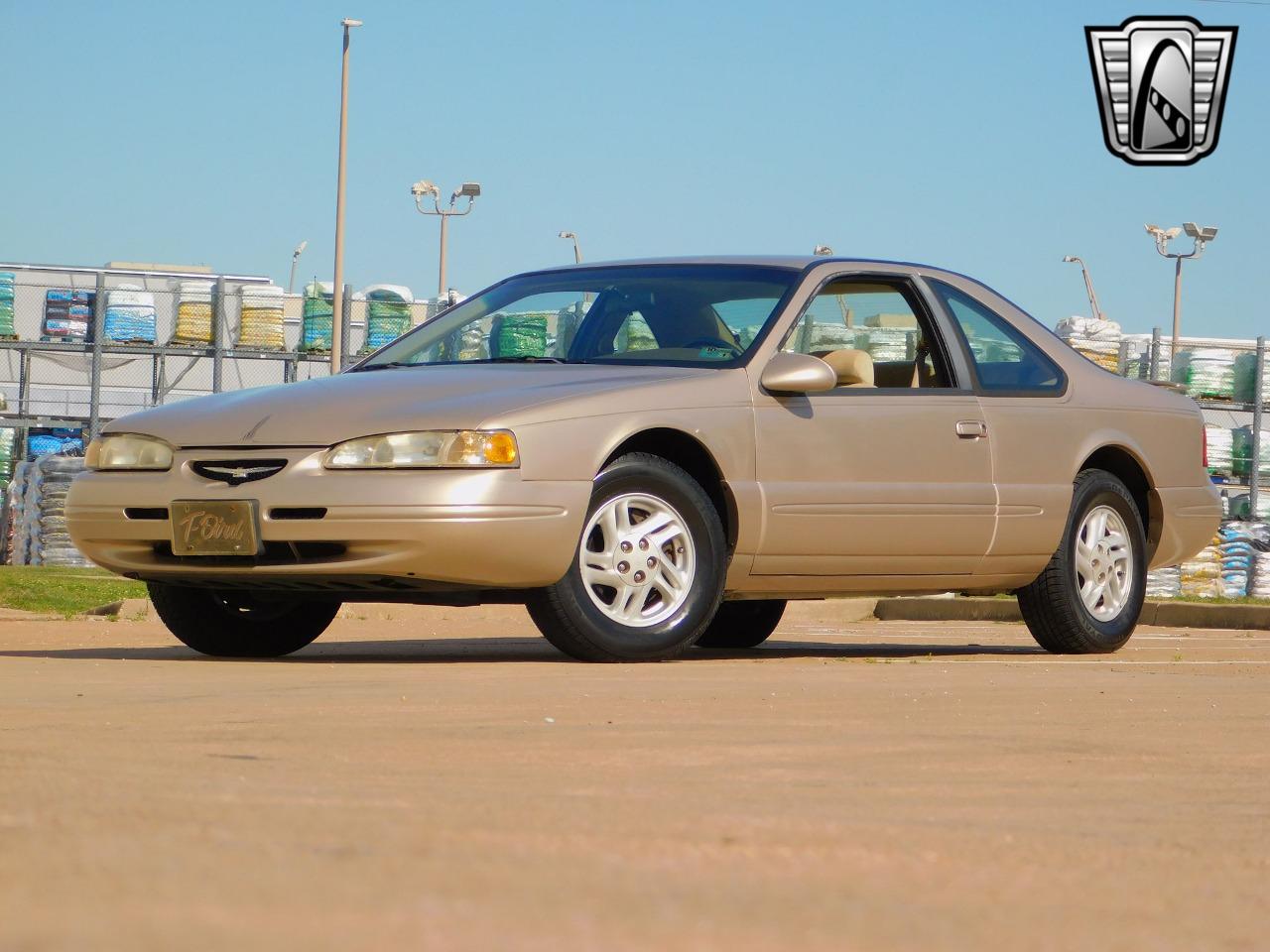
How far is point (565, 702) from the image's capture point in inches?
187

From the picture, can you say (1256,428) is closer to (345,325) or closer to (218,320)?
(345,325)

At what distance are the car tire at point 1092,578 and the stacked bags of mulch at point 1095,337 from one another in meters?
17.5

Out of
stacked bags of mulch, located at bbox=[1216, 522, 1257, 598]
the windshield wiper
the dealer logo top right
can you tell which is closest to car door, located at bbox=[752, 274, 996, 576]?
the windshield wiper

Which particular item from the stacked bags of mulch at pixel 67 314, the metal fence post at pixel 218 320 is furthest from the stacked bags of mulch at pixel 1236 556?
the stacked bags of mulch at pixel 67 314

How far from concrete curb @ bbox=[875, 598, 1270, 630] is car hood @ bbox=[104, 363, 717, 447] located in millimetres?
5650

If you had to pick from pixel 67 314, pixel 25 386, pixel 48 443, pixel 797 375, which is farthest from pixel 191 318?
pixel 797 375

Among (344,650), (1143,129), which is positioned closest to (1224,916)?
(344,650)

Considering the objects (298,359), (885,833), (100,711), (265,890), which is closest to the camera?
(265,890)

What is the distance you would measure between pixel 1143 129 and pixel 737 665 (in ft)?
40.6

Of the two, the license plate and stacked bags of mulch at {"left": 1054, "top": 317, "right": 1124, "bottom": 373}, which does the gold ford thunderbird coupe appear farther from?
stacked bags of mulch at {"left": 1054, "top": 317, "right": 1124, "bottom": 373}

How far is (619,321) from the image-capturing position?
7.62 m

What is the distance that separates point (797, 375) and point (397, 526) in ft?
5.13

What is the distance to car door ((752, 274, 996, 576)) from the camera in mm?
7234

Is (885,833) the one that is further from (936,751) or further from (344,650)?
(344,650)
